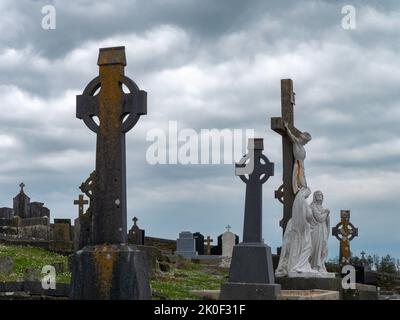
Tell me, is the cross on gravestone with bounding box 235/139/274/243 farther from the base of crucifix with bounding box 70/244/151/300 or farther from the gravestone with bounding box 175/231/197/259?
the gravestone with bounding box 175/231/197/259

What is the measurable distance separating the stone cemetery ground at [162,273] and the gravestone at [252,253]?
1.33m

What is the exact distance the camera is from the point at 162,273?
69.9 ft

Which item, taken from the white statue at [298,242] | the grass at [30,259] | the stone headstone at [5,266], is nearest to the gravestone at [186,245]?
the grass at [30,259]

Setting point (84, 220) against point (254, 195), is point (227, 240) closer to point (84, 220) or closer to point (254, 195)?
point (84, 220)

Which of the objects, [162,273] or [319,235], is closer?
[319,235]

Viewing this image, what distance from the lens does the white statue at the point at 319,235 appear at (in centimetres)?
1634

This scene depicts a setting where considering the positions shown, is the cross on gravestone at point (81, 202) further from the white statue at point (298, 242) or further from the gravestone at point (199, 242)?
the white statue at point (298, 242)

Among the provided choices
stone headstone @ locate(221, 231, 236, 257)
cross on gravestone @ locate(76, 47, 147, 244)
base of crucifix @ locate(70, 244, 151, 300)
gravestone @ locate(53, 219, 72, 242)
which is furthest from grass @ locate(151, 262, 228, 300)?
stone headstone @ locate(221, 231, 236, 257)

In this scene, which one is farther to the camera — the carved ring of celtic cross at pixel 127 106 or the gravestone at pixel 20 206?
the gravestone at pixel 20 206

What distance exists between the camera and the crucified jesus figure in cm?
1662

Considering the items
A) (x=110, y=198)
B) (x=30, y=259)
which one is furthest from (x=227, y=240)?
(x=110, y=198)

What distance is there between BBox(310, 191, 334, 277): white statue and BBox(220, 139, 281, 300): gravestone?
11.1 feet

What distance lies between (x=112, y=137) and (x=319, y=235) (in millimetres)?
8401
